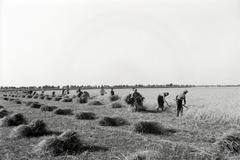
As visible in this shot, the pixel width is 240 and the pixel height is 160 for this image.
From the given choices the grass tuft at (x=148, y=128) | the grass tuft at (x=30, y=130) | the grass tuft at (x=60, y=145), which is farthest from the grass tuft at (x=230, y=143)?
the grass tuft at (x=30, y=130)

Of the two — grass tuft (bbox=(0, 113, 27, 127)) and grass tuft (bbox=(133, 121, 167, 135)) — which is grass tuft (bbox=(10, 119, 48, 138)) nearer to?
grass tuft (bbox=(0, 113, 27, 127))

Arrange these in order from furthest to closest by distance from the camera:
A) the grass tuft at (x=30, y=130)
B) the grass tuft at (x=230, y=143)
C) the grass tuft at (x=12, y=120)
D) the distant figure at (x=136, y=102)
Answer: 1. the distant figure at (x=136, y=102)
2. the grass tuft at (x=12, y=120)
3. the grass tuft at (x=30, y=130)
4. the grass tuft at (x=230, y=143)

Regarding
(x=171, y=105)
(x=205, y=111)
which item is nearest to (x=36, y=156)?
(x=205, y=111)

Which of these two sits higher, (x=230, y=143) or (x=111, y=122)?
(x=230, y=143)

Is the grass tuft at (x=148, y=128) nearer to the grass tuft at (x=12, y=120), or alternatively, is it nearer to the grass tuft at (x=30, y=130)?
the grass tuft at (x=30, y=130)

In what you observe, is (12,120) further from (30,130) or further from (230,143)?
(230,143)

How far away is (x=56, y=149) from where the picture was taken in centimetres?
519

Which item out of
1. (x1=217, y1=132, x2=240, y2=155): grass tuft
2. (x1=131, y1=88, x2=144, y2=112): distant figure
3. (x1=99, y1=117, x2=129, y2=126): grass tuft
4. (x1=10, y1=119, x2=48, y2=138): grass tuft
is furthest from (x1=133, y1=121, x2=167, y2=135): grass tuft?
(x1=131, y1=88, x2=144, y2=112): distant figure

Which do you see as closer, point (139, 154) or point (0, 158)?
point (139, 154)

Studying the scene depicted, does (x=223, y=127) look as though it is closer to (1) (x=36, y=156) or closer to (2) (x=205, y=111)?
(2) (x=205, y=111)

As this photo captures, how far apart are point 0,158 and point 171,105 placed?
12.3 metres

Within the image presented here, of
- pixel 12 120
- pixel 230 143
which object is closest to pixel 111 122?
pixel 12 120

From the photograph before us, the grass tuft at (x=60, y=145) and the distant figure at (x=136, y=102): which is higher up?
the distant figure at (x=136, y=102)

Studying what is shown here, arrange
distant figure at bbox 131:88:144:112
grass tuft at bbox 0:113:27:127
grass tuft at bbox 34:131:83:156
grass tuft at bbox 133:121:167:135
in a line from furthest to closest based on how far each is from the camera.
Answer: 1. distant figure at bbox 131:88:144:112
2. grass tuft at bbox 0:113:27:127
3. grass tuft at bbox 133:121:167:135
4. grass tuft at bbox 34:131:83:156
